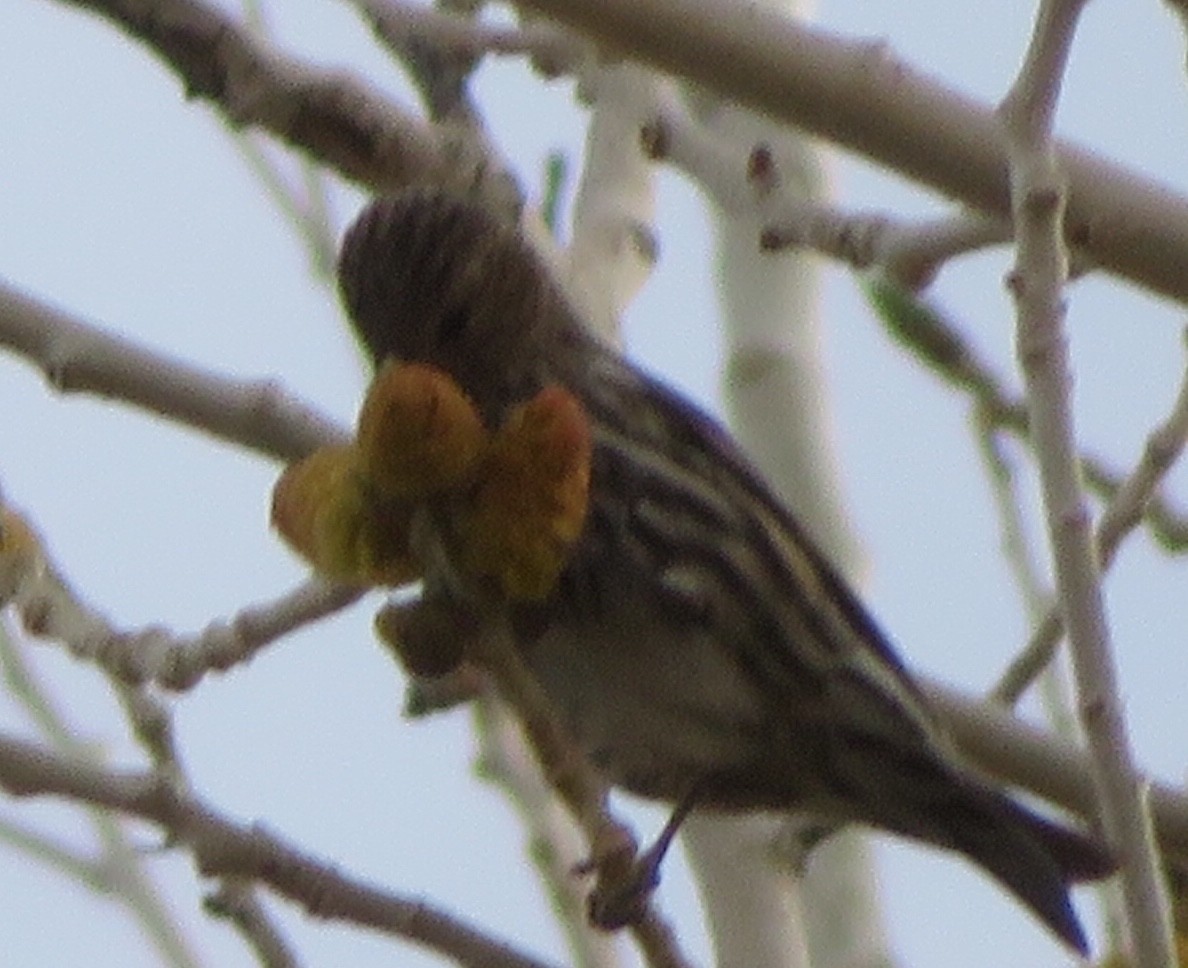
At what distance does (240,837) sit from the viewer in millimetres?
1429

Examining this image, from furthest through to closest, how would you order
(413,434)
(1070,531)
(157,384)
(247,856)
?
(157,384)
(247,856)
(1070,531)
(413,434)

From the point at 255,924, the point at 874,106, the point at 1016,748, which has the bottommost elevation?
the point at 255,924

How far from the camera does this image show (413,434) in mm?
1179

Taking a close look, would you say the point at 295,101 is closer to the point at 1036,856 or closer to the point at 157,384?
the point at 157,384

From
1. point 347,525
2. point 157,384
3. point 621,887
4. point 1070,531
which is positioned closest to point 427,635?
point 347,525

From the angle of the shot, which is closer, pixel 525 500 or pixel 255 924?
pixel 525 500

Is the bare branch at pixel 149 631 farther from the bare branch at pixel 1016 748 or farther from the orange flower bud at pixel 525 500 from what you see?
the bare branch at pixel 1016 748

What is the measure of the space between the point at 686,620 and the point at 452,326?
0.88ft

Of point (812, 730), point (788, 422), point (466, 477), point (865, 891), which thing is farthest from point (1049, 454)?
point (788, 422)

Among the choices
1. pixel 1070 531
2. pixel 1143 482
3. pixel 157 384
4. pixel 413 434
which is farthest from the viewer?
pixel 157 384

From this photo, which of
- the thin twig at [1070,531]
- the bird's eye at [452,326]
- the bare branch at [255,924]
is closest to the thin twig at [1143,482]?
the thin twig at [1070,531]

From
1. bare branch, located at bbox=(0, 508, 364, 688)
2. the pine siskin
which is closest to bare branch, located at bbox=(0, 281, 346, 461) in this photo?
bare branch, located at bbox=(0, 508, 364, 688)

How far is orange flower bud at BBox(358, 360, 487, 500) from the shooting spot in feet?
3.87

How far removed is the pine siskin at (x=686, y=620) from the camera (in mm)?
1545
